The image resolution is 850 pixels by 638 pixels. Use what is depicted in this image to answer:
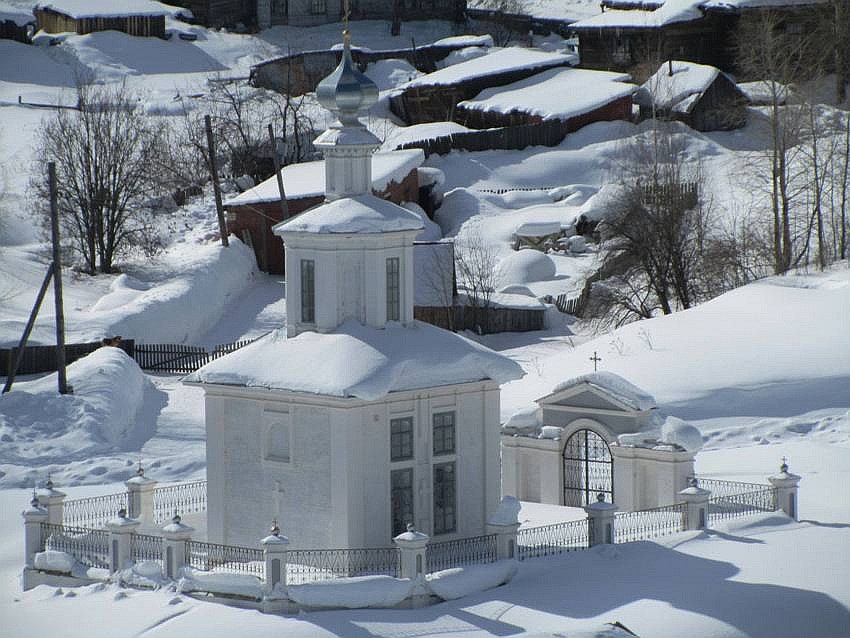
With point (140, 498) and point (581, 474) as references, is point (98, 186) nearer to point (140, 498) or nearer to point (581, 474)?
point (140, 498)

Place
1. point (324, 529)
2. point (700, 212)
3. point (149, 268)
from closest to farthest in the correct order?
point (324, 529) < point (700, 212) < point (149, 268)

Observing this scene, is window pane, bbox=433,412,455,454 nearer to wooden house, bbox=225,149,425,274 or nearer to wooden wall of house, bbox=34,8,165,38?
wooden house, bbox=225,149,425,274

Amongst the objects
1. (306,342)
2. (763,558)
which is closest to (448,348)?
(306,342)

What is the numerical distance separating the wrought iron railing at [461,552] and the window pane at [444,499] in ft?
2.38

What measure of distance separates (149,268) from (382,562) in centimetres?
2545

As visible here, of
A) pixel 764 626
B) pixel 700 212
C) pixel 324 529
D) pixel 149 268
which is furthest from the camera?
pixel 149 268

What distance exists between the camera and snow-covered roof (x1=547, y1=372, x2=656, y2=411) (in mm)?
25469

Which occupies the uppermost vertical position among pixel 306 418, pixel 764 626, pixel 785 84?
pixel 785 84

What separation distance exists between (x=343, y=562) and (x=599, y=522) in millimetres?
3412

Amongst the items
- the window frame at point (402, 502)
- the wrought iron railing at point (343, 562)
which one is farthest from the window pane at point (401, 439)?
the wrought iron railing at point (343, 562)

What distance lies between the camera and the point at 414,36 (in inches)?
2857

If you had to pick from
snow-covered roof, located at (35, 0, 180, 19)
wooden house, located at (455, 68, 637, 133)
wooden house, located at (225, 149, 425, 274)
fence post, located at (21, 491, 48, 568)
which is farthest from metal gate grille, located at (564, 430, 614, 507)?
snow-covered roof, located at (35, 0, 180, 19)

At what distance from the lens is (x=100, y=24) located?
67.1 meters

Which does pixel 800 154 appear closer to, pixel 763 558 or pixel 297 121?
pixel 297 121
